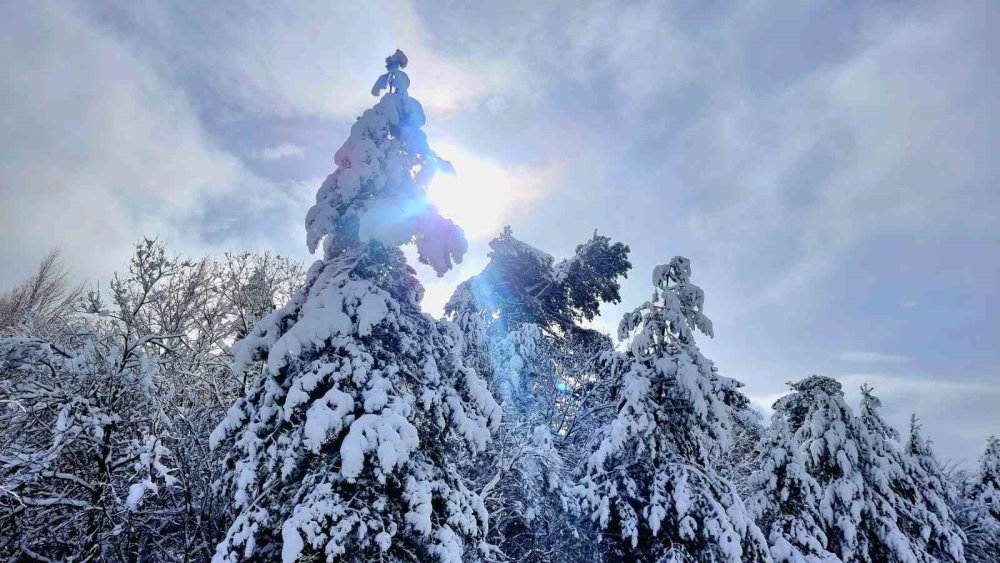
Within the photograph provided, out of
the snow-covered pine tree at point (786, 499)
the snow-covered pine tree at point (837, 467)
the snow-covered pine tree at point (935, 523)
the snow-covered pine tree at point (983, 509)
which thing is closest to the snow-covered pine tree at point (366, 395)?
the snow-covered pine tree at point (786, 499)

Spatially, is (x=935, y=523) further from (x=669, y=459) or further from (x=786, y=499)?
(x=669, y=459)

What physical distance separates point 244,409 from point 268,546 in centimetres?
201

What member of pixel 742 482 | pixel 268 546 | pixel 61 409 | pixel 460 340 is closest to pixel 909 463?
pixel 742 482

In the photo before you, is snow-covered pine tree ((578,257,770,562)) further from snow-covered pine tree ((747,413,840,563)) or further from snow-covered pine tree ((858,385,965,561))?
snow-covered pine tree ((858,385,965,561))

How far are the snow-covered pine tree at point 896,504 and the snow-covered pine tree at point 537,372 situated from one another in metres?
8.88

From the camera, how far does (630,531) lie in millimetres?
11680

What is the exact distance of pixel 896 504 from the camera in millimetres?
16469

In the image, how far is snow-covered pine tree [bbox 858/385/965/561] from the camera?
15289 millimetres

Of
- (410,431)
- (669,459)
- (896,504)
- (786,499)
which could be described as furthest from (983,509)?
(410,431)

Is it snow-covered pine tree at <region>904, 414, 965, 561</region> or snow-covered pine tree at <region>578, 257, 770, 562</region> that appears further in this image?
snow-covered pine tree at <region>904, 414, 965, 561</region>

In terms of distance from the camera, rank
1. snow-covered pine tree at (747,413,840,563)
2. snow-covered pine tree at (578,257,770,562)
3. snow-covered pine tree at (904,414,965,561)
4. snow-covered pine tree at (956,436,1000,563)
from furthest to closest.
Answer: snow-covered pine tree at (956,436,1000,563)
snow-covered pine tree at (904,414,965,561)
snow-covered pine tree at (747,413,840,563)
snow-covered pine tree at (578,257,770,562)

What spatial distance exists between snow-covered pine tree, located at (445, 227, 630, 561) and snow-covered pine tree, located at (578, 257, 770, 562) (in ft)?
3.70

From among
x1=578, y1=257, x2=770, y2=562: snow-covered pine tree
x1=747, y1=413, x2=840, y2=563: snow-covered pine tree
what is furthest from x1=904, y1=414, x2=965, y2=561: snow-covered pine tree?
x1=578, y1=257, x2=770, y2=562: snow-covered pine tree

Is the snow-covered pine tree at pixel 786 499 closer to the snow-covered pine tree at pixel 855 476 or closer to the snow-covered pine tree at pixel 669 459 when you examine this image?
the snow-covered pine tree at pixel 855 476
